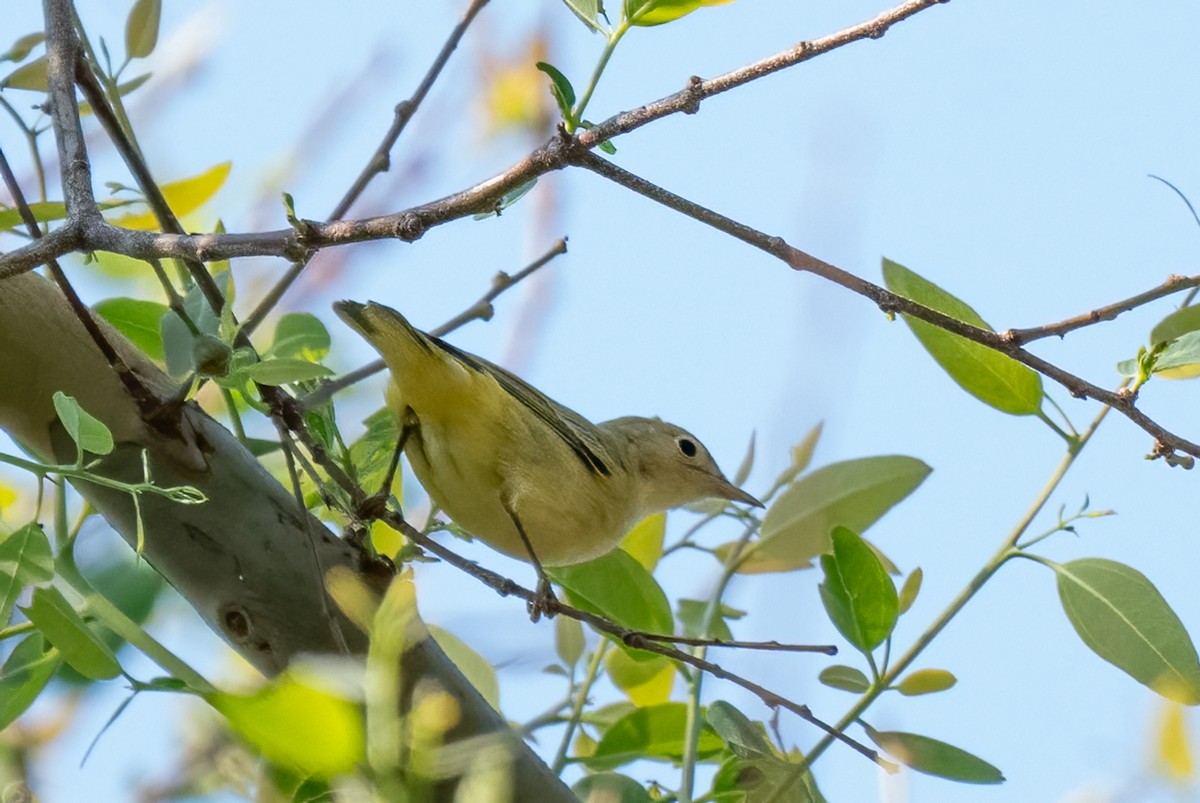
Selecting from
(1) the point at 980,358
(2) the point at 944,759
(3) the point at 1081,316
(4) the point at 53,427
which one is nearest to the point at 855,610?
(2) the point at 944,759

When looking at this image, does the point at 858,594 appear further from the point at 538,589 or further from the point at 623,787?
the point at 538,589

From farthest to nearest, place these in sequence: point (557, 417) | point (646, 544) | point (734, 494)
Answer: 1. point (734, 494)
2. point (557, 417)
3. point (646, 544)

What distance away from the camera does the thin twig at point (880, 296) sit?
A: 4.70 feet

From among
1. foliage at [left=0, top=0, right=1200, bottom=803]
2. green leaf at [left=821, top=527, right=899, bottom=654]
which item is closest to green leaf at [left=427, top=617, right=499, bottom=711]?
foliage at [left=0, top=0, right=1200, bottom=803]

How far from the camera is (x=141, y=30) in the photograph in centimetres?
248

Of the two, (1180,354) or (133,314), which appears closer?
(1180,354)

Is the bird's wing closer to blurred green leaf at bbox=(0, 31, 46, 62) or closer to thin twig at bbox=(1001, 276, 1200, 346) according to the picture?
blurred green leaf at bbox=(0, 31, 46, 62)

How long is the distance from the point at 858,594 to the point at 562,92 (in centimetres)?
93

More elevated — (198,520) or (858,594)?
(858,594)

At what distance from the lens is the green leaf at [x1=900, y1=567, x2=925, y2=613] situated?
227 centimetres

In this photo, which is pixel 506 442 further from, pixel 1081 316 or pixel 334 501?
pixel 1081 316

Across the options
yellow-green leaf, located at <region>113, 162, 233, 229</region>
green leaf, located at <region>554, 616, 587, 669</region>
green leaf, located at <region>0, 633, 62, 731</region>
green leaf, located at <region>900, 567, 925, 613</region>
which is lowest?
green leaf, located at <region>0, 633, 62, 731</region>

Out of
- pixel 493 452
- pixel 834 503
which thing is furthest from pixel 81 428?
pixel 493 452

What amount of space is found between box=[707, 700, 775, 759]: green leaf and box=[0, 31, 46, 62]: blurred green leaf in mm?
1693
